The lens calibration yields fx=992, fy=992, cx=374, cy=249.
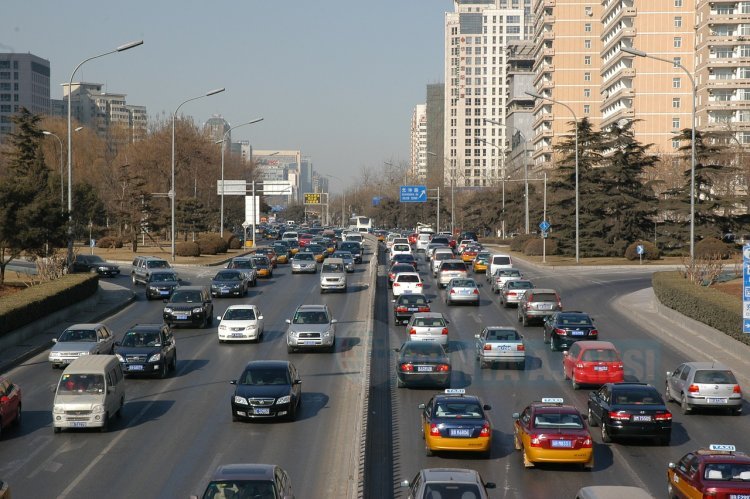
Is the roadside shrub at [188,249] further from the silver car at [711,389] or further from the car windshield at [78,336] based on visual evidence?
the silver car at [711,389]

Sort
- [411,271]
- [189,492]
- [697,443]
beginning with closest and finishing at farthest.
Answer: [189,492] < [697,443] < [411,271]

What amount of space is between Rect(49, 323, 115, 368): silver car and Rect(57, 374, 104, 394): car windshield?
7.16 m

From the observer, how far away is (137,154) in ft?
349

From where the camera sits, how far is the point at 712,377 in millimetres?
24422

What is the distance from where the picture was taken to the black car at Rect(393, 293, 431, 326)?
132ft

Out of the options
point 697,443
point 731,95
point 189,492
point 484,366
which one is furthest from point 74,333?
point 731,95

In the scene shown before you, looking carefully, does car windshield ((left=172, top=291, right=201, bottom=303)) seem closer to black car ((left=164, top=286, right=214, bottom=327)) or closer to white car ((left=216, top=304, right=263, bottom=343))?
black car ((left=164, top=286, right=214, bottom=327))

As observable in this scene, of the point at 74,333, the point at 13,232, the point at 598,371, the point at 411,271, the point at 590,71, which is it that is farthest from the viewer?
the point at 590,71

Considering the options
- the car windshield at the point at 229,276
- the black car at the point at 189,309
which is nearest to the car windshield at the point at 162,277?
the car windshield at the point at 229,276

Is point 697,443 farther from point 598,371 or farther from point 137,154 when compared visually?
point 137,154

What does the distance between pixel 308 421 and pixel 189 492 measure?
628 centimetres

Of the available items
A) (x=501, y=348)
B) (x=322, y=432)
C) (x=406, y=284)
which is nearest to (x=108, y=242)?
(x=406, y=284)

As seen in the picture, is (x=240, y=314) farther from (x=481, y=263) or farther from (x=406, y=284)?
(x=481, y=263)

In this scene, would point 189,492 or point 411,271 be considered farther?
point 411,271
